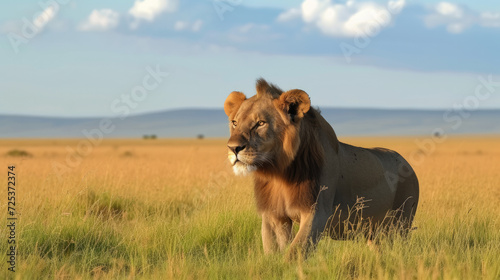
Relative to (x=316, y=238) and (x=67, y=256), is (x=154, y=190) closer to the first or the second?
(x=67, y=256)

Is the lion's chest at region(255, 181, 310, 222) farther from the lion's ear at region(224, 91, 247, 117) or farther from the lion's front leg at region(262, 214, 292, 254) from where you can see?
the lion's ear at region(224, 91, 247, 117)

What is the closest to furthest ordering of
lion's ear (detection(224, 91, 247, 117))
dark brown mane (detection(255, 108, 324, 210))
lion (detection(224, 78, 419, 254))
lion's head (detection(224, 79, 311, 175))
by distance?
lion's head (detection(224, 79, 311, 175))
lion (detection(224, 78, 419, 254))
dark brown mane (detection(255, 108, 324, 210))
lion's ear (detection(224, 91, 247, 117))

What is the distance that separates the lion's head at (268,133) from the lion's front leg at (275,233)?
2.23 feet

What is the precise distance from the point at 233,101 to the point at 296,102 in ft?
2.36

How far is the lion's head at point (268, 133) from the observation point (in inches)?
203

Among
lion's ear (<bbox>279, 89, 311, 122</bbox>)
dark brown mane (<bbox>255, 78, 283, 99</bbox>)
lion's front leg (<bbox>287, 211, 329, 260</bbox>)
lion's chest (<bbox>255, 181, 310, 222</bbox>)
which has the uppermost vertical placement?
dark brown mane (<bbox>255, 78, 283, 99</bbox>)

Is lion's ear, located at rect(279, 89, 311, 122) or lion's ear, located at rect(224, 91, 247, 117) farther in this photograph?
lion's ear, located at rect(224, 91, 247, 117)

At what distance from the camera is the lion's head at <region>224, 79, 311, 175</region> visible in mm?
5152

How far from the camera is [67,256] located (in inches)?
263

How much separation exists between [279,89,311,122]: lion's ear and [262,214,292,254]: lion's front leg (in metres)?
1.09

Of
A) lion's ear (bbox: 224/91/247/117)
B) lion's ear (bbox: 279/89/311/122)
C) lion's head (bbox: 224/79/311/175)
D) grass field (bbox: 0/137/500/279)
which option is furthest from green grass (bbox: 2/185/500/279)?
lion's ear (bbox: 224/91/247/117)

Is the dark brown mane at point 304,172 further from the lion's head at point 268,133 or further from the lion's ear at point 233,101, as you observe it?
the lion's ear at point 233,101

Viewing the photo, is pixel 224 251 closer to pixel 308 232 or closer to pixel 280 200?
pixel 280 200

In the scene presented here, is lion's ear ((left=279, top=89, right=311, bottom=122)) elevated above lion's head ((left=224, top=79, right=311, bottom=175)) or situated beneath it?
elevated above
